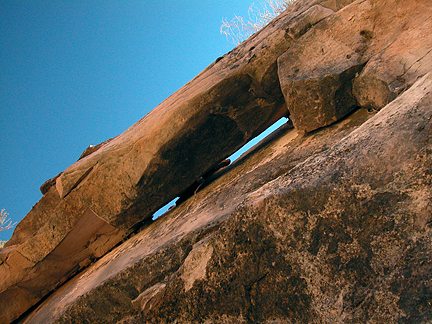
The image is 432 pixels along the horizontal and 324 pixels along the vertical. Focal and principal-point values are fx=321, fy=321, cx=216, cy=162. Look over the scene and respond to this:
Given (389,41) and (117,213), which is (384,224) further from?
(117,213)

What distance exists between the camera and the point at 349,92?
3555mm

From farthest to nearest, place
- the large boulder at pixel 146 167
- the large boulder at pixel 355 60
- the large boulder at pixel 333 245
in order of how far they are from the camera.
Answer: the large boulder at pixel 146 167, the large boulder at pixel 355 60, the large boulder at pixel 333 245

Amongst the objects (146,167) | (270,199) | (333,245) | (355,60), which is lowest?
(333,245)

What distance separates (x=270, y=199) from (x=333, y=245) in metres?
0.52

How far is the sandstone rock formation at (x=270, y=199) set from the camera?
6.58 feet

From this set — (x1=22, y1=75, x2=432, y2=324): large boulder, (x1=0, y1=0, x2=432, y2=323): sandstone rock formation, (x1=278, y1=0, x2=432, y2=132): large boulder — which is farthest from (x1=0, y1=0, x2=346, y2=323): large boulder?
(x1=22, y1=75, x2=432, y2=324): large boulder

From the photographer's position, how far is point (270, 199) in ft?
7.66

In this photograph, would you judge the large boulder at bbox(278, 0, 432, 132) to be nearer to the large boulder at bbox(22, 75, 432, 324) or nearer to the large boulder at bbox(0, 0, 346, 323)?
the large boulder at bbox(0, 0, 346, 323)

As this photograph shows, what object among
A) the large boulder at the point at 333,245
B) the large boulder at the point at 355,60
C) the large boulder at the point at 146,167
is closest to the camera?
the large boulder at the point at 333,245

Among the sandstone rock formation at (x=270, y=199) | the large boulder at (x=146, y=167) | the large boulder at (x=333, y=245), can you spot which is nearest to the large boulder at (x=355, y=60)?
the sandstone rock formation at (x=270, y=199)

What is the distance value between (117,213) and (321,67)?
11.1 ft

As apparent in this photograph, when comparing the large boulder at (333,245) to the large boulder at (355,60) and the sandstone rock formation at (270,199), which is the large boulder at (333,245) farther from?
the large boulder at (355,60)

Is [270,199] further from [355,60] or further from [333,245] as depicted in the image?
[355,60]

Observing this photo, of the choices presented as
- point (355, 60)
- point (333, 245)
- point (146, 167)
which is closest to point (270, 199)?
point (333, 245)
